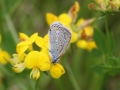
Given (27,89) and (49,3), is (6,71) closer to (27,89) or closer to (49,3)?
(27,89)

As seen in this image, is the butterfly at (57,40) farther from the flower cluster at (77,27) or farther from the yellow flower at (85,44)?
the yellow flower at (85,44)

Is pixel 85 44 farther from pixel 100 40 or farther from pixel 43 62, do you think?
pixel 43 62

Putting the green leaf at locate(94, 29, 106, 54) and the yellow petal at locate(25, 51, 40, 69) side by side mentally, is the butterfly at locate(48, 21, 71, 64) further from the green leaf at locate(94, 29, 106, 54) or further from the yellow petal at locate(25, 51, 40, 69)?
the green leaf at locate(94, 29, 106, 54)

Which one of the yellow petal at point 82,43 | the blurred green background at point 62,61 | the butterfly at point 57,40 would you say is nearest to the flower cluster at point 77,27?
the yellow petal at point 82,43

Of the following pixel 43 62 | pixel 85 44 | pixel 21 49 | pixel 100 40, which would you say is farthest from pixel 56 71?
pixel 85 44

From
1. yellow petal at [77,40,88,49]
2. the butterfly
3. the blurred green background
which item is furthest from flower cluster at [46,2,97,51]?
the butterfly

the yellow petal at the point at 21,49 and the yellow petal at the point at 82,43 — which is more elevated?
the yellow petal at the point at 82,43
